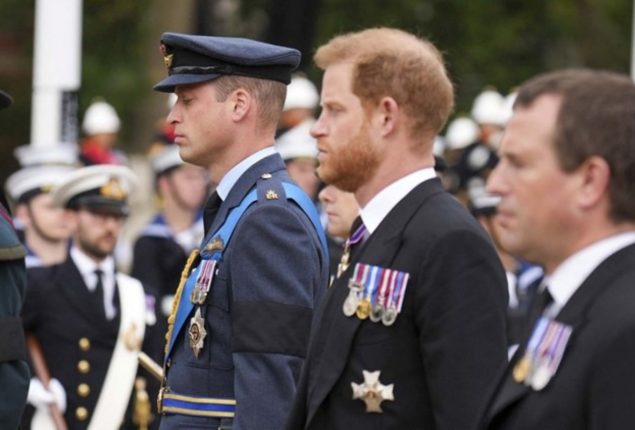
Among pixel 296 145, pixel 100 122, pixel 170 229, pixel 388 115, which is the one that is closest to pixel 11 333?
pixel 388 115

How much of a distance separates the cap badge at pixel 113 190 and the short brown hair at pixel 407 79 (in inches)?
169

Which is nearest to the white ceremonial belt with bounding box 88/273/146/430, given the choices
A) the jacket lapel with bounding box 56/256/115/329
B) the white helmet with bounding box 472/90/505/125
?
the jacket lapel with bounding box 56/256/115/329

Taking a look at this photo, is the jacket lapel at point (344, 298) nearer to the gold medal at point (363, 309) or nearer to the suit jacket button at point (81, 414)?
the gold medal at point (363, 309)

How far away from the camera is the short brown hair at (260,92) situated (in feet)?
18.5

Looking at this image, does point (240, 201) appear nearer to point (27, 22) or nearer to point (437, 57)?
point (437, 57)

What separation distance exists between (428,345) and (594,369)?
1.06 meters

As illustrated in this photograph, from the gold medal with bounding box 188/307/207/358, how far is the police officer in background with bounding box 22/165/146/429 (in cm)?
267

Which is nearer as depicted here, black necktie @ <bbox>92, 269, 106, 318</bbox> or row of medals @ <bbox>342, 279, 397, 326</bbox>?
row of medals @ <bbox>342, 279, 397, 326</bbox>

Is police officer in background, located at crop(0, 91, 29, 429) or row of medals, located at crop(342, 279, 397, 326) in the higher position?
row of medals, located at crop(342, 279, 397, 326)

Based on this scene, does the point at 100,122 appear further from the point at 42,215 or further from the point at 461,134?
the point at 42,215

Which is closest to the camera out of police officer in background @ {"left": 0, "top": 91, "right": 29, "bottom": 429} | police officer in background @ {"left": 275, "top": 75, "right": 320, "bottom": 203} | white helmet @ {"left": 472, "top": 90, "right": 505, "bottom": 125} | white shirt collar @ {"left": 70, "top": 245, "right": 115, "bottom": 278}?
police officer in background @ {"left": 0, "top": 91, "right": 29, "bottom": 429}

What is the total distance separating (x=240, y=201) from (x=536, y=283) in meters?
4.78

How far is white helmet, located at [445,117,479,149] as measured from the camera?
1638cm

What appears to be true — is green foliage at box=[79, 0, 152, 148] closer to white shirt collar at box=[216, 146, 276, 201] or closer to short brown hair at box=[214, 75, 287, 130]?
short brown hair at box=[214, 75, 287, 130]
